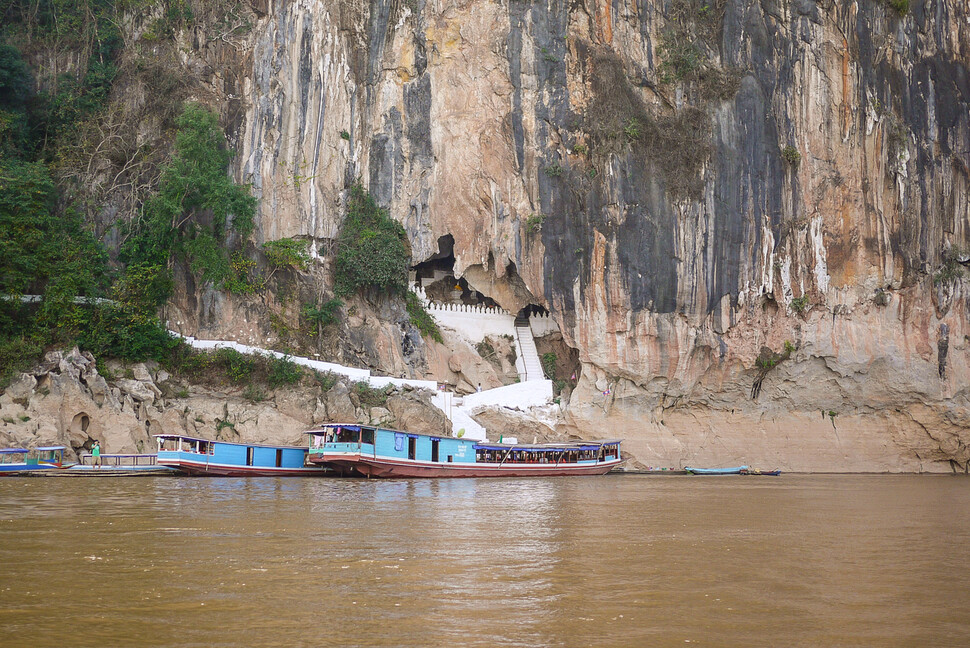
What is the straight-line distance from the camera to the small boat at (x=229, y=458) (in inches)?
989

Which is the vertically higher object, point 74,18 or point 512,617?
point 74,18

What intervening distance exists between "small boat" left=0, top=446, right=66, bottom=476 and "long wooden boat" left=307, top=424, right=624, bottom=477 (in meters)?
6.70

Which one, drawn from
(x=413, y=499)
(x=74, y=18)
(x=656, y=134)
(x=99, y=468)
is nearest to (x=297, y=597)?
(x=413, y=499)

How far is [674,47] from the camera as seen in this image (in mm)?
35000

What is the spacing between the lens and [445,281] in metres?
36.7

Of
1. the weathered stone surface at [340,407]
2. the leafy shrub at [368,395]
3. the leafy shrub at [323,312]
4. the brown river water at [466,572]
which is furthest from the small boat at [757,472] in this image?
the leafy shrub at [323,312]

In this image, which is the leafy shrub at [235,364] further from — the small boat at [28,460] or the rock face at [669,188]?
the small boat at [28,460]

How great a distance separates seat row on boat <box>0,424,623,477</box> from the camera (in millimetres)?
24266

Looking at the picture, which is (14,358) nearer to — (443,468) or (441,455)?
(441,455)

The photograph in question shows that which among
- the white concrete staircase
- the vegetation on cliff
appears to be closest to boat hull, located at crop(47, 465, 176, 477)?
the vegetation on cliff

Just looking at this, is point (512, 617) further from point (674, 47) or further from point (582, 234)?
point (674, 47)

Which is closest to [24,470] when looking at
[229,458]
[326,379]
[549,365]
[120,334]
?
[229,458]

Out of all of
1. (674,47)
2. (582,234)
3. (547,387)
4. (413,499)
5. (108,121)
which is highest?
(674,47)

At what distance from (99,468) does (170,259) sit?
870 centimetres
